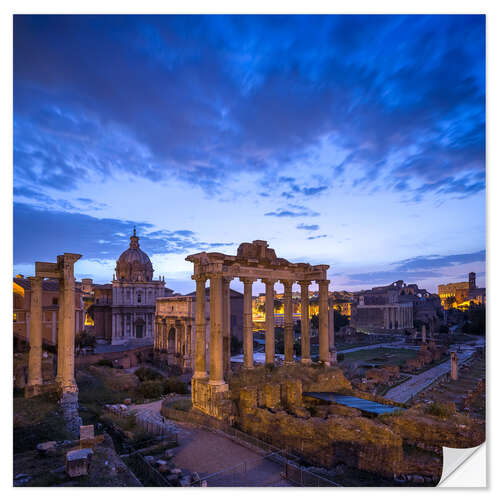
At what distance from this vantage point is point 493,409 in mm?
10492

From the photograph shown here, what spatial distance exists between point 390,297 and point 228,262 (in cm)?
8177

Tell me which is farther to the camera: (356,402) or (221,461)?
(356,402)

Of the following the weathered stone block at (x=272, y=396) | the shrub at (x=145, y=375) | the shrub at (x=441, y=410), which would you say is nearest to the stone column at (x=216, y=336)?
the weathered stone block at (x=272, y=396)

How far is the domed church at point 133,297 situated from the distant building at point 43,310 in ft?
43.7

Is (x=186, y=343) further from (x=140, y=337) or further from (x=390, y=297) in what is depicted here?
(x=390, y=297)

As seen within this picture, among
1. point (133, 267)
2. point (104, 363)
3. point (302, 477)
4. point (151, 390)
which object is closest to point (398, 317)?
point (133, 267)

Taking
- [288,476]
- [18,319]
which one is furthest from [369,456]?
[18,319]

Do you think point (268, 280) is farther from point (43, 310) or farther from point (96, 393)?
point (43, 310)

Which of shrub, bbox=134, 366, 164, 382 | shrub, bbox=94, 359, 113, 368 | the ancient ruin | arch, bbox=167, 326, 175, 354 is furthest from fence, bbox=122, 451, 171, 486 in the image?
arch, bbox=167, 326, 175, 354

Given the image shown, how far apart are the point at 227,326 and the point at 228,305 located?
1.19 m

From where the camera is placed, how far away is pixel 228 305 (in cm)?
1955

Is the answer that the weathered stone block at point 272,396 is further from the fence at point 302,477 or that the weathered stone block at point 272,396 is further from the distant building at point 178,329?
the distant building at point 178,329

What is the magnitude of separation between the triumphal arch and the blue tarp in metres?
2.79

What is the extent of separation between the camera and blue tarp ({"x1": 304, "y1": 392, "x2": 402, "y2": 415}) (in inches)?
580
